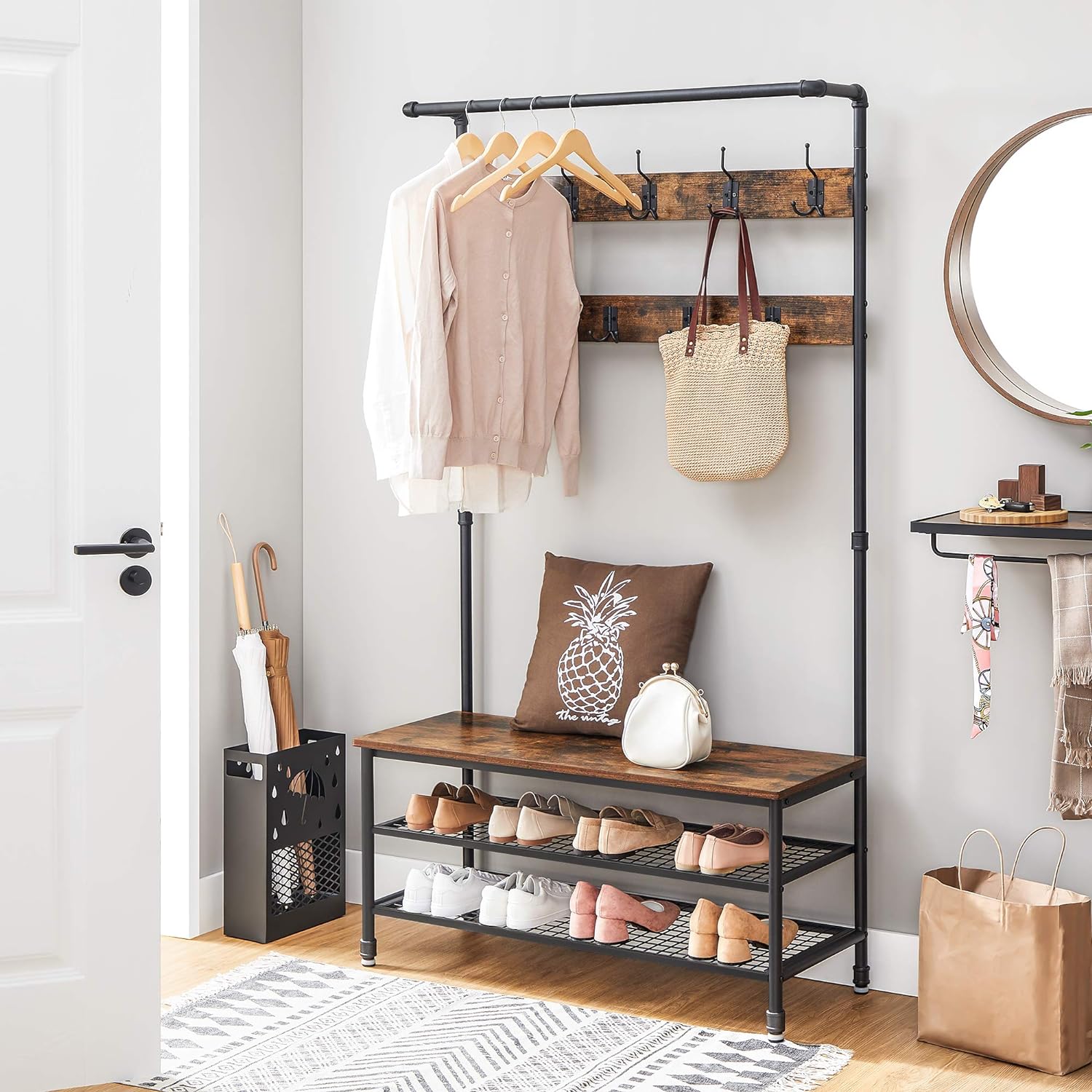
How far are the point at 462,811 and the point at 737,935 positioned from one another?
73 cm

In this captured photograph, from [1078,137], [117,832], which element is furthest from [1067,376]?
[117,832]

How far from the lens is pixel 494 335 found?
10.8ft

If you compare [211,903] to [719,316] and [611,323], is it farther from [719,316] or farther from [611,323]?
[719,316]

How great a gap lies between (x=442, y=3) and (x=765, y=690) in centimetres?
184

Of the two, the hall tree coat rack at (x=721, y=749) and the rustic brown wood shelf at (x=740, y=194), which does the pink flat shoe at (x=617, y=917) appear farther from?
the rustic brown wood shelf at (x=740, y=194)

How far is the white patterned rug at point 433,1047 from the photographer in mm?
2711

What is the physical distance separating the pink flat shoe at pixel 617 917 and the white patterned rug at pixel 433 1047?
156 millimetres

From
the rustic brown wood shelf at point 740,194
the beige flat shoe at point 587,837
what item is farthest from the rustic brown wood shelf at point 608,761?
the rustic brown wood shelf at point 740,194

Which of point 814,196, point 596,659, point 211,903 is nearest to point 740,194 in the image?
point 814,196

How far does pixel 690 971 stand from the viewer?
10.9ft

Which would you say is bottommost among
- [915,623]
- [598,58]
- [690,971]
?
[690,971]

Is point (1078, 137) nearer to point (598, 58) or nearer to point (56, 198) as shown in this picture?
point (598, 58)

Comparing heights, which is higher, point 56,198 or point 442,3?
point 442,3

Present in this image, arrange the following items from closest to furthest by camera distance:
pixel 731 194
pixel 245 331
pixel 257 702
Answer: pixel 731 194 → pixel 257 702 → pixel 245 331
